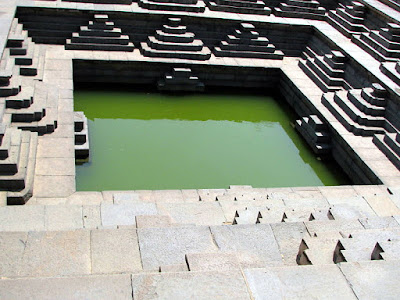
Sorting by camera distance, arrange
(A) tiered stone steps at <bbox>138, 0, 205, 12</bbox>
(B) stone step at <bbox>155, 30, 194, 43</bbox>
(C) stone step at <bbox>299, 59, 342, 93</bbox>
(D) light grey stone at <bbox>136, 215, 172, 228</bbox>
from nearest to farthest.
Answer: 1. (D) light grey stone at <bbox>136, 215, 172, 228</bbox>
2. (C) stone step at <bbox>299, 59, 342, 93</bbox>
3. (B) stone step at <bbox>155, 30, 194, 43</bbox>
4. (A) tiered stone steps at <bbox>138, 0, 205, 12</bbox>

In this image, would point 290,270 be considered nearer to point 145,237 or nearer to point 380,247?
point 380,247

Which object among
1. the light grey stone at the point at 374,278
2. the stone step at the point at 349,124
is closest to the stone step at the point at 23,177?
the light grey stone at the point at 374,278

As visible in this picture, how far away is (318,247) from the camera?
501cm

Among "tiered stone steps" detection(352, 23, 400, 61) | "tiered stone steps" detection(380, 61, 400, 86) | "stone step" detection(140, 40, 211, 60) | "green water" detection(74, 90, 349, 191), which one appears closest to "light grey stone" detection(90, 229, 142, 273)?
"green water" detection(74, 90, 349, 191)

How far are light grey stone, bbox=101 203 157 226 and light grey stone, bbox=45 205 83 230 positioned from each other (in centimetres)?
32

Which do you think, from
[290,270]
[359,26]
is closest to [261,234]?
[290,270]

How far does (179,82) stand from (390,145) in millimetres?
5531

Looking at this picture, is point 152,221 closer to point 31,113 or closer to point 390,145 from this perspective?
point 31,113

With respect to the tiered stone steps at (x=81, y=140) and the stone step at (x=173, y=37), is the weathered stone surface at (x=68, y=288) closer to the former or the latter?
the tiered stone steps at (x=81, y=140)

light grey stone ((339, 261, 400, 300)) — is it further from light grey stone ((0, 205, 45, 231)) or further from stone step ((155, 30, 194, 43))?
stone step ((155, 30, 194, 43))

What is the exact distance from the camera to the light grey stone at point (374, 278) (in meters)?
4.06

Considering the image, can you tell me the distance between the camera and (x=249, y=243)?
520 cm

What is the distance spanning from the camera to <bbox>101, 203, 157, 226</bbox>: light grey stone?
6.46m

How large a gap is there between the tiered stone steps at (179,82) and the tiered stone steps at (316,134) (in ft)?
10.3
